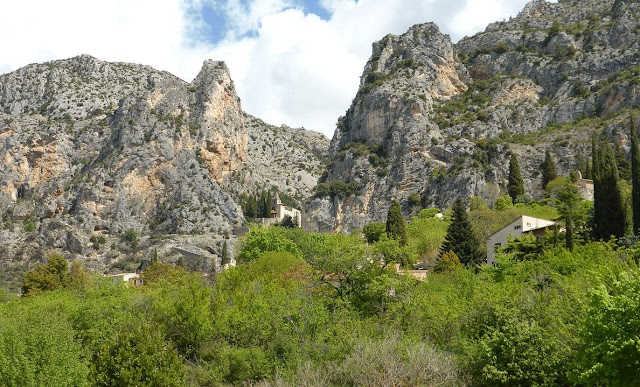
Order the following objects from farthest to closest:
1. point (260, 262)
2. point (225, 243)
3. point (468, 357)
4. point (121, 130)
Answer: point (121, 130) → point (225, 243) → point (260, 262) → point (468, 357)

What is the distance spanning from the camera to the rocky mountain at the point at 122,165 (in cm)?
9944

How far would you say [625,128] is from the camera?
8038 cm

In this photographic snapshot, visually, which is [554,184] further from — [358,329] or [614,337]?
[614,337]

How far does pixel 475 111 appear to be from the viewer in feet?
340

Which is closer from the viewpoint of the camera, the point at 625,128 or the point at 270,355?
the point at 270,355

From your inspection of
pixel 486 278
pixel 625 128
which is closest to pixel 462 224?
pixel 486 278

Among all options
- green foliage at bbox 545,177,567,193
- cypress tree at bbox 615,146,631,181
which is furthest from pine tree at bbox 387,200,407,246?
cypress tree at bbox 615,146,631,181

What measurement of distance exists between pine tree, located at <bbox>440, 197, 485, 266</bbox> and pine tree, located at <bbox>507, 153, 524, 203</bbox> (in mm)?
27660

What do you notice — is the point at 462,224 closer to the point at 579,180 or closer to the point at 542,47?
the point at 579,180

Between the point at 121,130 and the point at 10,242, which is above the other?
the point at 121,130

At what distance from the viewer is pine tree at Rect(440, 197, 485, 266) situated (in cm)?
5181

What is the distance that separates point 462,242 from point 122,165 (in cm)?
7485

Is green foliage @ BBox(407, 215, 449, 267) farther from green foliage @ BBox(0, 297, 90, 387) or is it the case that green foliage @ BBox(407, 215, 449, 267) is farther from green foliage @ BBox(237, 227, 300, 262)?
green foliage @ BBox(0, 297, 90, 387)

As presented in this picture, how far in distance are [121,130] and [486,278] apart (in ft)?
305
